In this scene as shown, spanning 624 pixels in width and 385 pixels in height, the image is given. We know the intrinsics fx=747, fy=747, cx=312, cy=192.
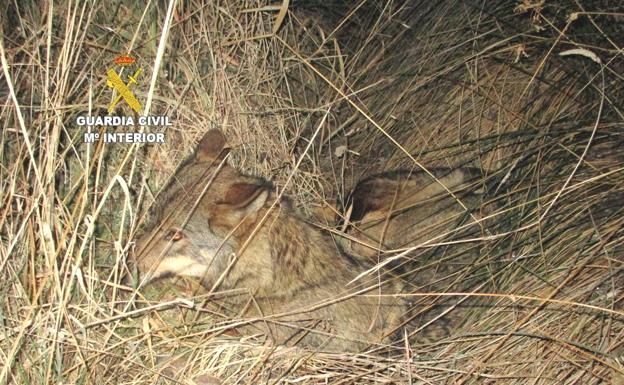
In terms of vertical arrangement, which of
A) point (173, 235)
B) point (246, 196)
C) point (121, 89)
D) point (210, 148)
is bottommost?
point (173, 235)

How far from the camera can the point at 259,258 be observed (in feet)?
13.6

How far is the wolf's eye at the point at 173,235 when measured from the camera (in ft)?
13.2

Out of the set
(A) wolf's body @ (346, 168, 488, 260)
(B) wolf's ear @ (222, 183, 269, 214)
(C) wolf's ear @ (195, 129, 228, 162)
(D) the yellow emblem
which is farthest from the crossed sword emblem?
(A) wolf's body @ (346, 168, 488, 260)

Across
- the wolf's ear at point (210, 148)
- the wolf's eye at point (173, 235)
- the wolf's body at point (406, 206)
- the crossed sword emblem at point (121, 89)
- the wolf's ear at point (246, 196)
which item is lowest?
the wolf's body at point (406, 206)

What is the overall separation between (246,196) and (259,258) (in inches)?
17.0

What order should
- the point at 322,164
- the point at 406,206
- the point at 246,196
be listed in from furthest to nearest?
1. the point at 322,164
2. the point at 406,206
3. the point at 246,196

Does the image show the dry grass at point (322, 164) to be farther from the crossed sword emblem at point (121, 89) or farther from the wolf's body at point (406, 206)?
the wolf's body at point (406, 206)

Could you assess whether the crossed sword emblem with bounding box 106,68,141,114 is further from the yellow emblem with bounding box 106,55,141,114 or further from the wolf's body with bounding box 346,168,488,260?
the wolf's body with bounding box 346,168,488,260

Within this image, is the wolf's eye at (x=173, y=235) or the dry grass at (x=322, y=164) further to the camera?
the wolf's eye at (x=173, y=235)

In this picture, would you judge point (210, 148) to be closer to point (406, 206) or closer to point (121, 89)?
point (121, 89)

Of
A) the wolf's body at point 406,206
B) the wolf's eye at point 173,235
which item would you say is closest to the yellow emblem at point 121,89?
the wolf's eye at point 173,235

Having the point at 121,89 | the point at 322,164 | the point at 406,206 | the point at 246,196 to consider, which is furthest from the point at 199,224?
the point at 322,164

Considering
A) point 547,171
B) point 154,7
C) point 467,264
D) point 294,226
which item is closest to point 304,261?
point 294,226

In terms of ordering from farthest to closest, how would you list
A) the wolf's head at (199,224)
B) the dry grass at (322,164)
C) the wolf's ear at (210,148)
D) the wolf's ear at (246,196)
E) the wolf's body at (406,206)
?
the wolf's body at (406,206) → the wolf's ear at (210,148) → the wolf's head at (199,224) → the wolf's ear at (246,196) → the dry grass at (322,164)
